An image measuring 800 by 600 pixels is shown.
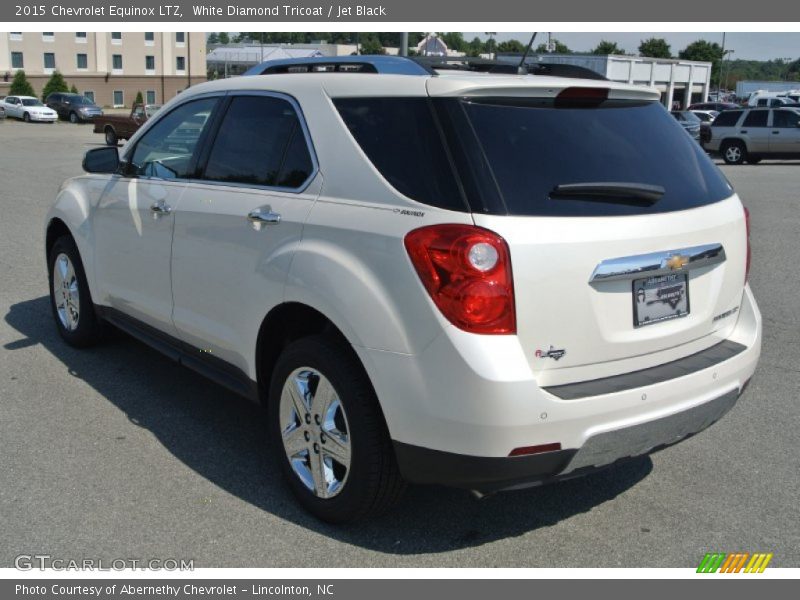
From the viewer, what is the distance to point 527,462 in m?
3.12

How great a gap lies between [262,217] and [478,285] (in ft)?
4.21

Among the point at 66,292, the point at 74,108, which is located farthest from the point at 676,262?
the point at 74,108

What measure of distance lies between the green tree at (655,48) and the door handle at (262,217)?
354 feet

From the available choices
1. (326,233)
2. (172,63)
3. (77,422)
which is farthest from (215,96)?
(172,63)

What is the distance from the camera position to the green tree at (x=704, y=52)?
116 meters

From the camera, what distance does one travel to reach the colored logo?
347cm

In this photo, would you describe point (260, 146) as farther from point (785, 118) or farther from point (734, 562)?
point (785, 118)

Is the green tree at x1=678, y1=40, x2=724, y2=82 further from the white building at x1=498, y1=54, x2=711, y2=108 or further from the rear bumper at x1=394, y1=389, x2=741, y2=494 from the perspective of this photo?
the rear bumper at x1=394, y1=389, x2=741, y2=494

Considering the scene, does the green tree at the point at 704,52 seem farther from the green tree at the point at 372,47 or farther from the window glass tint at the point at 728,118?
the window glass tint at the point at 728,118

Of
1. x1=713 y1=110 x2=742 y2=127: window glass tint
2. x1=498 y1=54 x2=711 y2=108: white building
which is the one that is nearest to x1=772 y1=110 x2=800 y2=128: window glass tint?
x1=713 y1=110 x2=742 y2=127: window glass tint

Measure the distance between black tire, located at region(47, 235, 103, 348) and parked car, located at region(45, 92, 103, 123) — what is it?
4717 cm

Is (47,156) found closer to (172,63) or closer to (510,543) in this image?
(510,543)

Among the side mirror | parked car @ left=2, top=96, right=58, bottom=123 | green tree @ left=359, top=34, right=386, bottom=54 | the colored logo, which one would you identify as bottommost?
parked car @ left=2, top=96, right=58, bottom=123

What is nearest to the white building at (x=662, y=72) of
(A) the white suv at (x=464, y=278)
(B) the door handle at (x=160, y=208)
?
(B) the door handle at (x=160, y=208)
